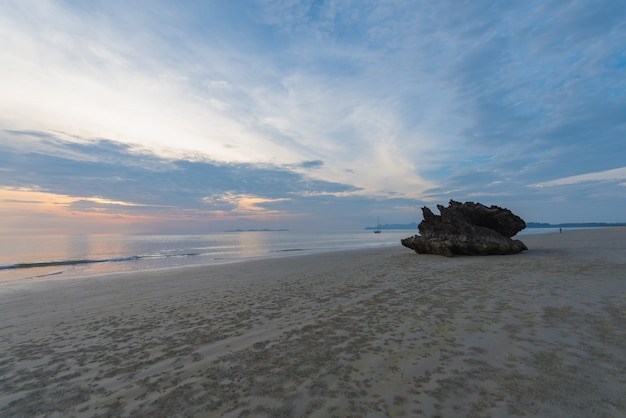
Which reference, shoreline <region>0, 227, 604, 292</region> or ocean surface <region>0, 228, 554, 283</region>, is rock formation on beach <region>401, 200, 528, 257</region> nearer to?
shoreline <region>0, 227, 604, 292</region>

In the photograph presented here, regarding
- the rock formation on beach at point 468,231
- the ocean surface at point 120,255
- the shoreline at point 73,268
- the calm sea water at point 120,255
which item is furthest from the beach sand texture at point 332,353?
the calm sea water at point 120,255

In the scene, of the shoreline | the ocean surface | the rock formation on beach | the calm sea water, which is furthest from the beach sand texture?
the calm sea water

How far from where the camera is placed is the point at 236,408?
4164mm

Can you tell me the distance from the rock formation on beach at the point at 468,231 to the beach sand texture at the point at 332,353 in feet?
37.2

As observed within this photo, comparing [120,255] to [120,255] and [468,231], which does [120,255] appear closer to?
[120,255]

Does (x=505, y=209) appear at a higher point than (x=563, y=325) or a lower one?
higher

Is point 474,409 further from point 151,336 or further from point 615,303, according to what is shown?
point 615,303

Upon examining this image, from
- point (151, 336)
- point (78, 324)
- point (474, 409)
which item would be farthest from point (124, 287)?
point (474, 409)

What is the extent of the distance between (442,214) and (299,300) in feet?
57.5

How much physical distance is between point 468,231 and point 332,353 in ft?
68.6

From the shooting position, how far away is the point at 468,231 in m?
23.6

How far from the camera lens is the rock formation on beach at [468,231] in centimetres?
2303

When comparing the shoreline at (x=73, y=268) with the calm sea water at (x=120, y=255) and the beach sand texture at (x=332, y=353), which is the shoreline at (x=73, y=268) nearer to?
the calm sea water at (x=120, y=255)

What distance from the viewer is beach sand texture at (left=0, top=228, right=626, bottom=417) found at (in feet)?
13.8
